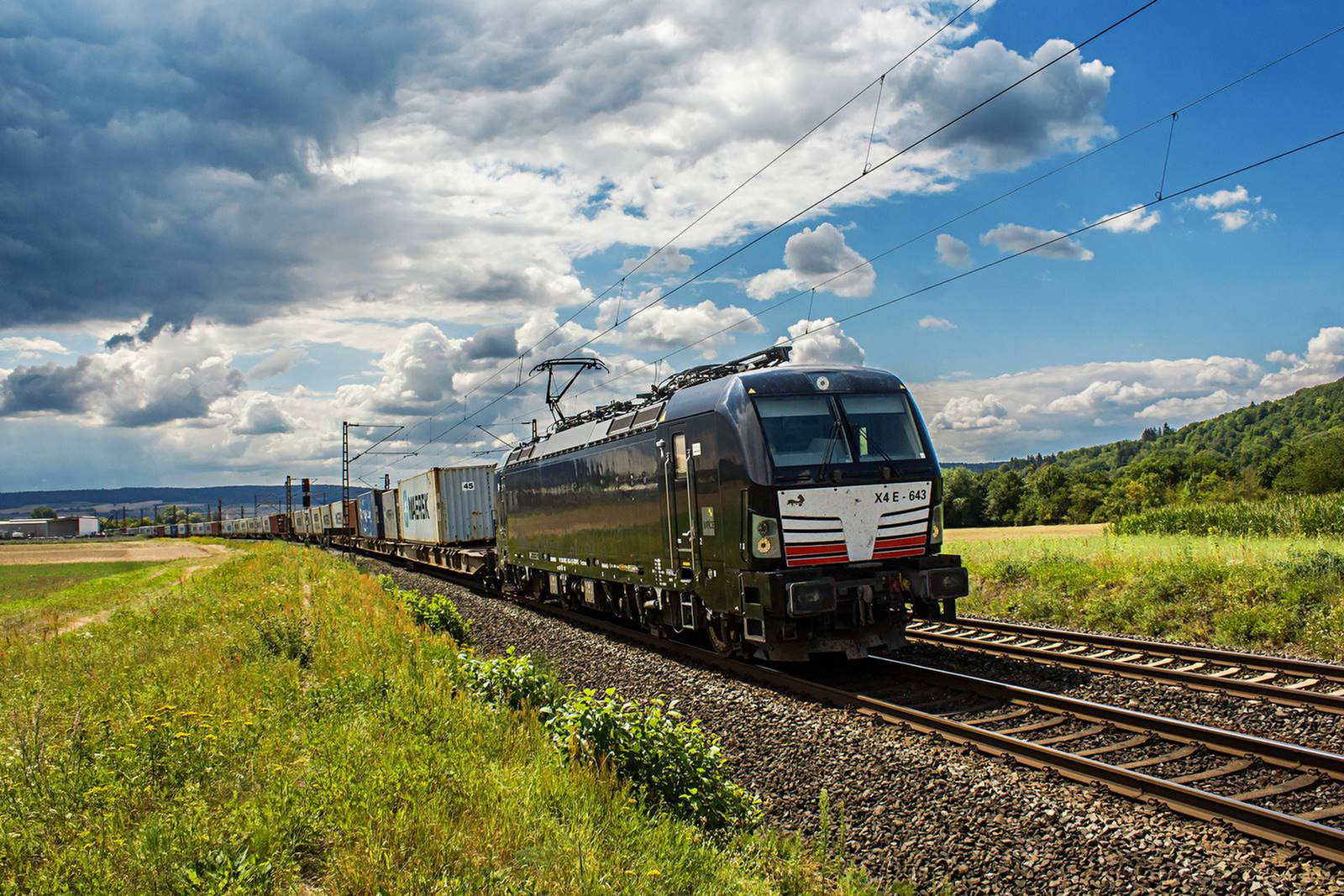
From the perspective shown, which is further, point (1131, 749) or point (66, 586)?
point (66, 586)

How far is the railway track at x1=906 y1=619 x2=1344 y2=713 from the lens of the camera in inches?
344

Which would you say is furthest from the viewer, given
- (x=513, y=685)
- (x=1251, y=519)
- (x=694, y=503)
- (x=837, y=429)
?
(x=1251, y=519)

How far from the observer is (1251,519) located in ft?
70.0

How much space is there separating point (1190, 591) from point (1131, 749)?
25.5 ft

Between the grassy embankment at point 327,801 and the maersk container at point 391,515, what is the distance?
3307 centimetres

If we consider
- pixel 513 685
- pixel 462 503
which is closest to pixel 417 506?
pixel 462 503

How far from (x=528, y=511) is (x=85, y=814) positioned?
1560 centimetres

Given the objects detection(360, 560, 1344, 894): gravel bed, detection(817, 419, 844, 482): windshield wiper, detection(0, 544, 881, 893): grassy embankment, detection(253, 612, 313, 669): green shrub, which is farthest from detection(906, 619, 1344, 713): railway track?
detection(253, 612, 313, 669): green shrub

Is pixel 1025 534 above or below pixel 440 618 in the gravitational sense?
below

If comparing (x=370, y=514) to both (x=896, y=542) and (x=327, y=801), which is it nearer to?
(x=896, y=542)

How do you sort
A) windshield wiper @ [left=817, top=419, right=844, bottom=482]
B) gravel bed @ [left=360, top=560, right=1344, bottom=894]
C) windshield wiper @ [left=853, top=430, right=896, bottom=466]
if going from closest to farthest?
gravel bed @ [left=360, top=560, right=1344, bottom=894] → windshield wiper @ [left=817, top=419, right=844, bottom=482] → windshield wiper @ [left=853, top=430, right=896, bottom=466]

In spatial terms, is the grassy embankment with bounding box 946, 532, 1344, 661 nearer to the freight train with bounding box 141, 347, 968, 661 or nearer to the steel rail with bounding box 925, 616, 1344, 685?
the steel rail with bounding box 925, 616, 1344, 685

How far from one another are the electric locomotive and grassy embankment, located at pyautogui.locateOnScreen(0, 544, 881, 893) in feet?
11.6

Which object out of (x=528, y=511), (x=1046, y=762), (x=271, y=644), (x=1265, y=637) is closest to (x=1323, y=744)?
(x=1046, y=762)
